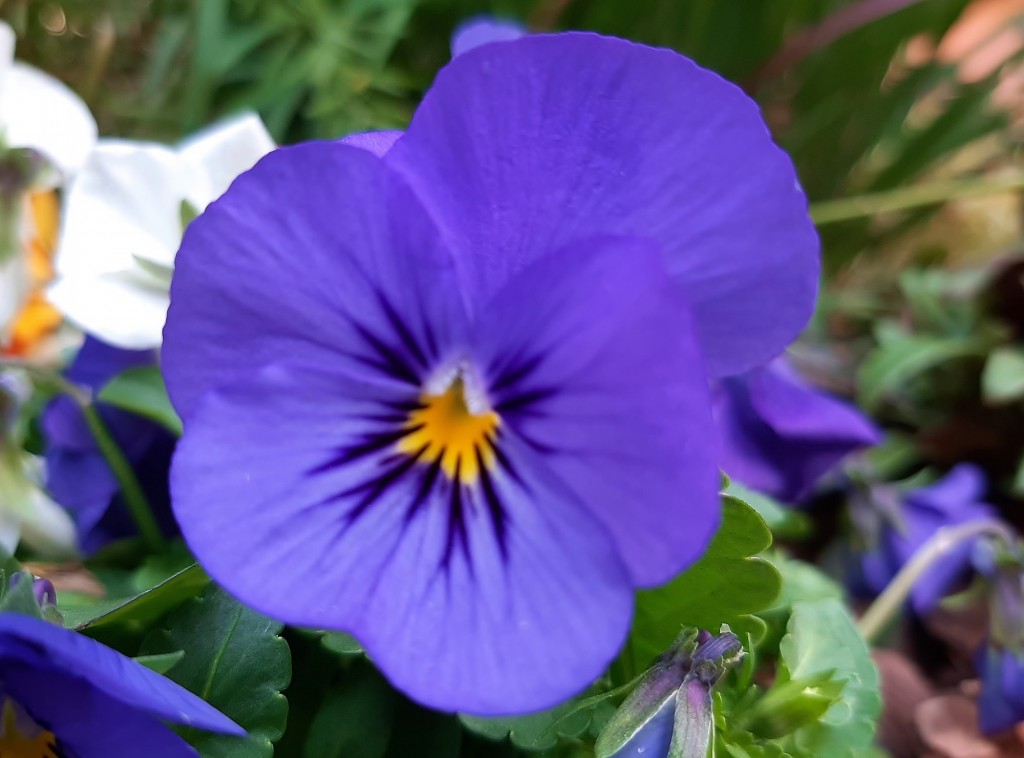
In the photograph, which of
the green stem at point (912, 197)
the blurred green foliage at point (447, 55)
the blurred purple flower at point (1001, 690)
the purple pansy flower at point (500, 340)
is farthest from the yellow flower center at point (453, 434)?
the green stem at point (912, 197)

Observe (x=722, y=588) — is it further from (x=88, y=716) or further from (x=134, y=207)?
(x=134, y=207)

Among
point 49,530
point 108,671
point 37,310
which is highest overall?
point 108,671

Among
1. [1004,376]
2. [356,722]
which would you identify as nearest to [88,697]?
[356,722]

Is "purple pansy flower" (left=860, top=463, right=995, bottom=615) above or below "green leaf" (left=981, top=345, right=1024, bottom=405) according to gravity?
below

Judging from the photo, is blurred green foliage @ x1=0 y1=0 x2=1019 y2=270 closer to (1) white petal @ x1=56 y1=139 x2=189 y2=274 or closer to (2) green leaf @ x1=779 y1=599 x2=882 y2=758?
(1) white petal @ x1=56 y1=139 x2=189 y2=274

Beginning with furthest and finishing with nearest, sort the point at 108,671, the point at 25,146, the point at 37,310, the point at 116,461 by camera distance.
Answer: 1. the point at 37,310
2. the point at 25,146
3. the point at 116,461
4. the point at 108,671

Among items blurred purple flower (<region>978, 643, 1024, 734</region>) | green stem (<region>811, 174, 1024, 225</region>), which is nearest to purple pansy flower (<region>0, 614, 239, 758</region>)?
blurred purple flower (<region>978, 643, 1024, 734</region>)

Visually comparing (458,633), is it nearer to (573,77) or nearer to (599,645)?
(599,645)

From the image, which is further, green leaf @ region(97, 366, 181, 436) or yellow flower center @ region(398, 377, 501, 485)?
green leaf @ region(97, 366, 181, 436)
